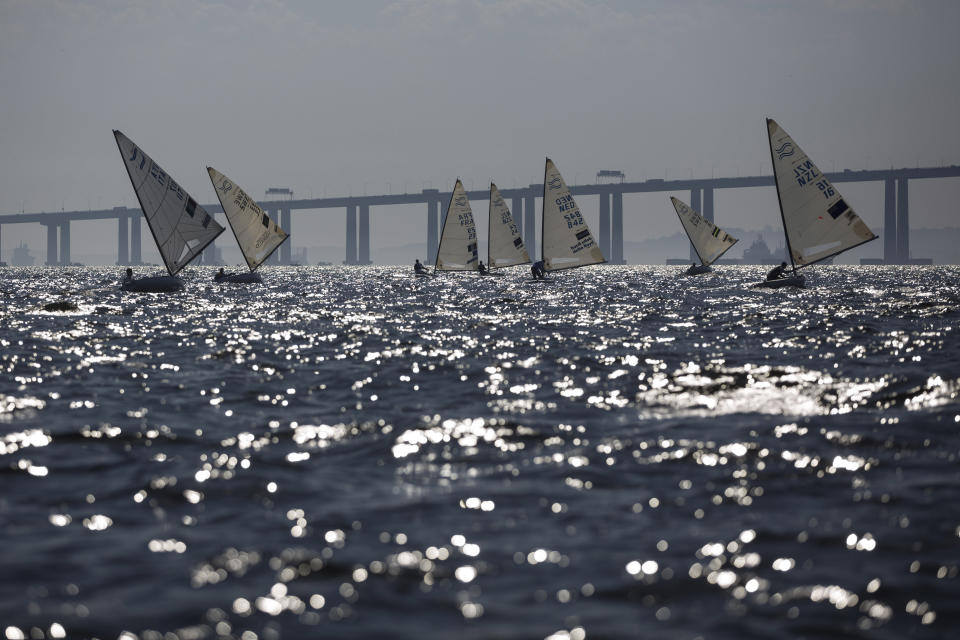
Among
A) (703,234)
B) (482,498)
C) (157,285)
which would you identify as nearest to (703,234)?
(703,234)

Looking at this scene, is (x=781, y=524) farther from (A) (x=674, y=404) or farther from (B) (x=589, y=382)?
(B) (x=589, y=382)

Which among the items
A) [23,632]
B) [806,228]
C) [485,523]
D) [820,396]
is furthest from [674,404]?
[806,228]

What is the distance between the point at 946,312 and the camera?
94.4 ft

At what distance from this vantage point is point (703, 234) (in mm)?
78250

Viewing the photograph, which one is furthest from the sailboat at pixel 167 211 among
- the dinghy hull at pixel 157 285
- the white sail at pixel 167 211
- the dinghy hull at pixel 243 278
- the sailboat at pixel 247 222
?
the dinghy hull at pixel 243 278

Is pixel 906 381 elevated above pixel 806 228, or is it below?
below

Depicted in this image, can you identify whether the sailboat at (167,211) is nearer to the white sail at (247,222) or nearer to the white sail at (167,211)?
the white sail at (167,211)

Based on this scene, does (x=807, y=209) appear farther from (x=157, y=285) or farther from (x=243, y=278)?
(x=243, y=278)

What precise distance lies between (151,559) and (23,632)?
3.67ft

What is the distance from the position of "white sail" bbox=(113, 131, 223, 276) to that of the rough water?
24196 millimetres

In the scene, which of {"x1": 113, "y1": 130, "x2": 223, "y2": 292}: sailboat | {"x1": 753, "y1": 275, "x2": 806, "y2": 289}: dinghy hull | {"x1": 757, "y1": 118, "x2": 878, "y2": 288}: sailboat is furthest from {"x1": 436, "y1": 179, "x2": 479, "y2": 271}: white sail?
{"x1": 757, "y1": 118, "x2": 878, "y2": 288}: sailboat

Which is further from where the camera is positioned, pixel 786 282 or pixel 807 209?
pixel 786 282

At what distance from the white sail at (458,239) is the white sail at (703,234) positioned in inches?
759

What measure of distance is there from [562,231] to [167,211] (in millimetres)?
22351
